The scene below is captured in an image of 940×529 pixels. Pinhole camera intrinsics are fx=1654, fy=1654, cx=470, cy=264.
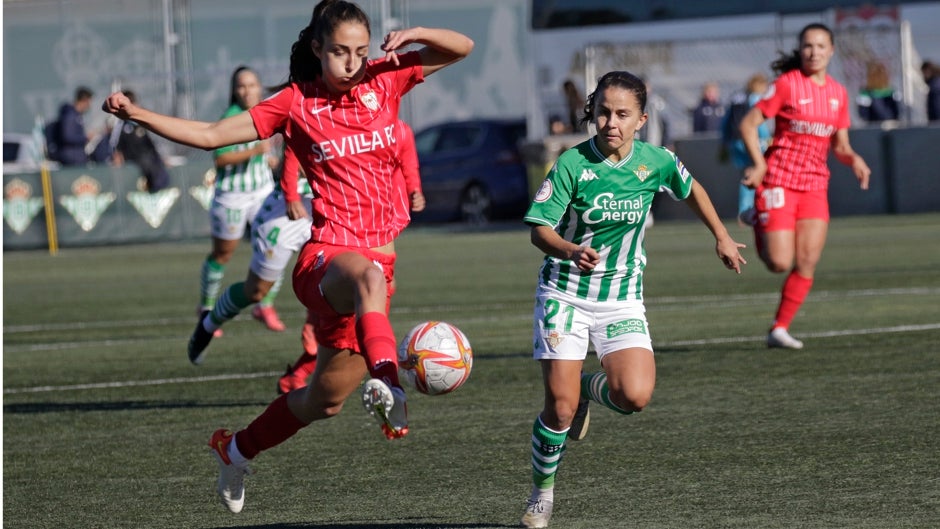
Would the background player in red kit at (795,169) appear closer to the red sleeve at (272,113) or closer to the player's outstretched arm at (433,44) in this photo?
the player's outstretched arm at (433,44)

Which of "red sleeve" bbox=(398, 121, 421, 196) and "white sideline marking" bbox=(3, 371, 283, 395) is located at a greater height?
"red sleeve" bbox=(398, 121, 421, 196)

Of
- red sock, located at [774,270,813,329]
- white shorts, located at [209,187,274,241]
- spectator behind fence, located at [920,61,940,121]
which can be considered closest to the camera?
red sock, located at [774,270,813,329]

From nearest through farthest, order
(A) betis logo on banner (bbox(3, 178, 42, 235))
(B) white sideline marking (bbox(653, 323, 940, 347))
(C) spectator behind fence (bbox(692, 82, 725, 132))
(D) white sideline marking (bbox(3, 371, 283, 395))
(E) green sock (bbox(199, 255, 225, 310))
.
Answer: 1. (D) white sideline marking (bbox(3, 371, 283, 395))
2. (B) white sideline marking (bbox(653, 323, 940, 347))
3. (E) green sock (bbox(199, 255, 225, 310))
4. (A) betis logo on banner (bbox(3, 178, 42, 235))
5. (C) spectator behind fence (bbox(692, 82, 725, 132))

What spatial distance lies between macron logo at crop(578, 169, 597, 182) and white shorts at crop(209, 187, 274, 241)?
6727 millimetres

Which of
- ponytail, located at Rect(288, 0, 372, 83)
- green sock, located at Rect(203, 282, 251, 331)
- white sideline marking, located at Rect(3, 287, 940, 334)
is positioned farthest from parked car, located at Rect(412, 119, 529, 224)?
ponytail, located at Rect(288, 0, 372, 83)

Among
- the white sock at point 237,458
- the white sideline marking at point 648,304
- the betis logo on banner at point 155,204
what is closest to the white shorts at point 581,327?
the white sock at point 237,458

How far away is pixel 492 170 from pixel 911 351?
21.0 meters

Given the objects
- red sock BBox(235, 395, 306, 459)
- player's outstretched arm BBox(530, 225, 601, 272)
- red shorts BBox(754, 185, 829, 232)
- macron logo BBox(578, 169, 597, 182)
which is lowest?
red sock BBox(235, 395, 306, 459)

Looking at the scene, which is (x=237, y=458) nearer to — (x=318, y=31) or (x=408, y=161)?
(x=318, y=31)

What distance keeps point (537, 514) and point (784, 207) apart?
557 centimetres

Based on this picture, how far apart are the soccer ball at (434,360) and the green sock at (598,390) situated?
0.63 metres

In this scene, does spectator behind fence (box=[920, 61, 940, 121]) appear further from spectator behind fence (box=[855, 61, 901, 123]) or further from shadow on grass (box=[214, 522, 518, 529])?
shadow on grass (box=[214, 522, 518, 529])

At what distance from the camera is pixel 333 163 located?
6211mm

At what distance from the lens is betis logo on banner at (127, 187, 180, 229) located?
28.9m
